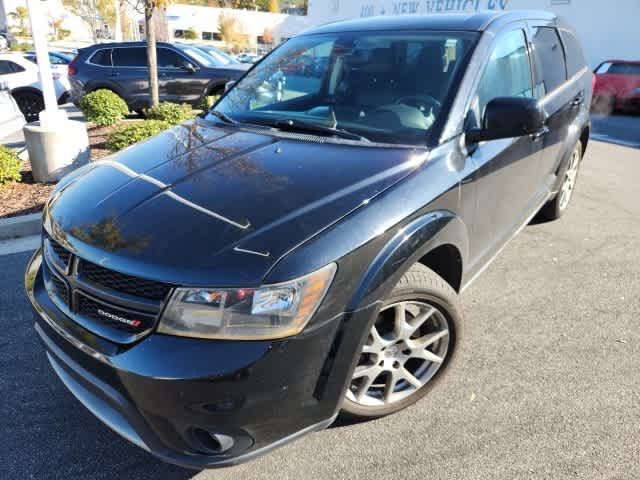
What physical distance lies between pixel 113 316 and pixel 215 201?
0.60m

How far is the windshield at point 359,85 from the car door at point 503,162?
25cm

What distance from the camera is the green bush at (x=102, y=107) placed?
317 inches

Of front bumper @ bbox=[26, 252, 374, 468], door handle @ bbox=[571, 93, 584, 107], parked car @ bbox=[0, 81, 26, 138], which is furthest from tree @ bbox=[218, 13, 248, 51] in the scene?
front bumper @ bbox=[26, 252, 374, 468]

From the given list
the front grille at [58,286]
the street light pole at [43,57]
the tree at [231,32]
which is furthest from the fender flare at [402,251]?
the tree at [231,32]

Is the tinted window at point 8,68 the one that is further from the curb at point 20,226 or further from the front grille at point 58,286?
the front grille at point 58,286

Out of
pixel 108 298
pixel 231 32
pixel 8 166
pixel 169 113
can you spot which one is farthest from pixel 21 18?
pixel 108 298

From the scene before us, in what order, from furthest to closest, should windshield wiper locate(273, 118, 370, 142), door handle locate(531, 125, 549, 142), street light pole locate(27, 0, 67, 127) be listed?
street light pole locate(27, 0, 67, 127)
door handle locate(531, 125, 549, 142)
windshield wiper locate(273, 118, 370, 142)

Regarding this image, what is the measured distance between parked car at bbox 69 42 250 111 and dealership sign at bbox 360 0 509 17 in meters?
10.6

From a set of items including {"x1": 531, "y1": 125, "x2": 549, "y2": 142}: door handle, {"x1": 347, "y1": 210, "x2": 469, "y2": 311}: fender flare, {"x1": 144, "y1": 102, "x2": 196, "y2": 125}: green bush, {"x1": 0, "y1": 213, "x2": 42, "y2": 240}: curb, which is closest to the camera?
→ {"x1": 347, "y1": 210, "x2": 469, "y2": 311}: fender flare

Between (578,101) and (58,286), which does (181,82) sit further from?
(58,286)

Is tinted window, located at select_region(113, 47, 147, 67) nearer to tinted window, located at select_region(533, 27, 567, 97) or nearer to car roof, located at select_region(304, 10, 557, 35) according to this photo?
car roof, located at select_region(304, 10, 557, 35)

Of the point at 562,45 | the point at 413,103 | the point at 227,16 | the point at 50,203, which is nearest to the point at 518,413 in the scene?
the point at 413,103

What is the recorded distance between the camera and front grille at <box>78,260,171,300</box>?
178 centimetres

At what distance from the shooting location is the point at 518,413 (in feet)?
8.23
